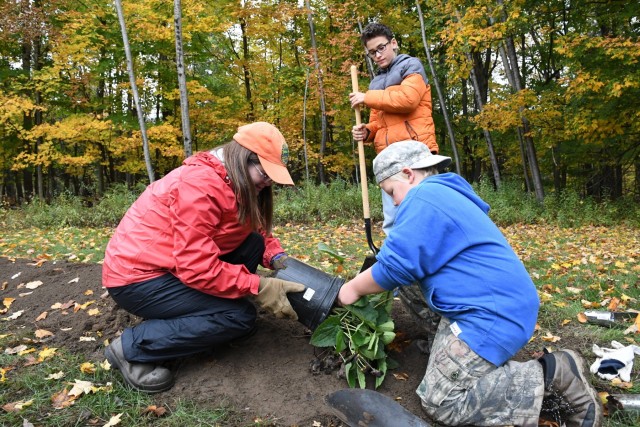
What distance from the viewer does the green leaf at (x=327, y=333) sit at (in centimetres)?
235

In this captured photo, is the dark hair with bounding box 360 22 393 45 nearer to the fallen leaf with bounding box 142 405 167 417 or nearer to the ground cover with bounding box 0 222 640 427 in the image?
the ground cover with bounding box 0 222 640 427

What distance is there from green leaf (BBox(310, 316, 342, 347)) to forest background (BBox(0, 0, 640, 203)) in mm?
7683

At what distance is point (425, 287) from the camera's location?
2.03 meters

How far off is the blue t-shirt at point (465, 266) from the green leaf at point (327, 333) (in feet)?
1.88

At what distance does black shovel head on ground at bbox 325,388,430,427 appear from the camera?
1.89 m

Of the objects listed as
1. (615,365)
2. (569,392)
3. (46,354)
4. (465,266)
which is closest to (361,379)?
(465,266)

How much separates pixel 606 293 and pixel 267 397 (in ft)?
10.3

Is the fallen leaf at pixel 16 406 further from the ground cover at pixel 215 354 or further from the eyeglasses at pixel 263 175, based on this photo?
the eyeglasses at pixel 263 175

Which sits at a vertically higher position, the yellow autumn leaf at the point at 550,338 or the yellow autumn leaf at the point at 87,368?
the yellow autumn leaf at the point at 87,368

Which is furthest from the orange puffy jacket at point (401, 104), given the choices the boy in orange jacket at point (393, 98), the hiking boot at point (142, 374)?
the hiking boot at point (142, 374)

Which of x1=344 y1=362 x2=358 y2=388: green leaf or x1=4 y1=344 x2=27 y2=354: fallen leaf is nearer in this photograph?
x1=344 y1=362 x2=358 y2=388: green leaf

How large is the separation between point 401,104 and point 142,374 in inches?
99.4

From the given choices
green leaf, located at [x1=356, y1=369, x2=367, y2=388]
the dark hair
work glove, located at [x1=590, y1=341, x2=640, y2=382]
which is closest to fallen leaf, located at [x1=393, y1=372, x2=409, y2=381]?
green leaf, located at [x1=356, y1=369, x2=367, y2=388]

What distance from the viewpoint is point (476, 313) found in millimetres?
1882
